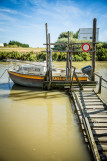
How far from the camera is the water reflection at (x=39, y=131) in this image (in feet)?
12.7

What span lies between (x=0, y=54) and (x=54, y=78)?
30.2 m

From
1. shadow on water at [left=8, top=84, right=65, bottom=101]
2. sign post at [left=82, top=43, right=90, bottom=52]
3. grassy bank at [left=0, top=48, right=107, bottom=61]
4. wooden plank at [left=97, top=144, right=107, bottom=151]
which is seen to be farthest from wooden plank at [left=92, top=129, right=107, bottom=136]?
grassy bank at [left=0, top=48, right=107, bottom=61]

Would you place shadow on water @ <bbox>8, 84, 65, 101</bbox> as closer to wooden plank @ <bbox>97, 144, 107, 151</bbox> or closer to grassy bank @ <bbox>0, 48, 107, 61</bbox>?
wooden plank @ <bbox>97, 144, 107, 151</bbox>

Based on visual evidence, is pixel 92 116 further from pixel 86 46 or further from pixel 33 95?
pixel 33 95

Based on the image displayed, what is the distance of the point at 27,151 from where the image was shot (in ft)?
13.1

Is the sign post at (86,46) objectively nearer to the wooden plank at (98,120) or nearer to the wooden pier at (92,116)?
the wooden pier at (92,116)

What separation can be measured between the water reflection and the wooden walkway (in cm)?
49

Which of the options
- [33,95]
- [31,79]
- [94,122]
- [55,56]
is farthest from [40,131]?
[55,56]

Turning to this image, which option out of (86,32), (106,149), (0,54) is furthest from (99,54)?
(106,149)

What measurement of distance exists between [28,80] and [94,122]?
6.91 m

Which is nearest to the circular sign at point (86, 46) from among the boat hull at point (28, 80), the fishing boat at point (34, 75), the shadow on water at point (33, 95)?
the fishing boat at point (34, 75)

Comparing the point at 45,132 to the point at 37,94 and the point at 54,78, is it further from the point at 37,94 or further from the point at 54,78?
the point at 54,78

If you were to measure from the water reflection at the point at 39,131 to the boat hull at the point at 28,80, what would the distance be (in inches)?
89.0

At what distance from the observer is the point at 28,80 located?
10.3 m
